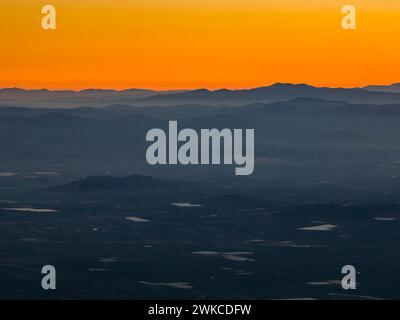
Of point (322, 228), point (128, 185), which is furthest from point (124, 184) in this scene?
point (322, 228)

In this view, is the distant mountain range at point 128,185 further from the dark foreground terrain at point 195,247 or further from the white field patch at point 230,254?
the white field patch at point 230,254

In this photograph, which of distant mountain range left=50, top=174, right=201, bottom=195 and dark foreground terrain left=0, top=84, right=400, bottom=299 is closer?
dark foreground terrain left=0, top=84, right=400, bottom=299

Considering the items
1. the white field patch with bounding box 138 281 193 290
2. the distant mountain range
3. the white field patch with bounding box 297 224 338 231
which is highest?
the distant mountain range

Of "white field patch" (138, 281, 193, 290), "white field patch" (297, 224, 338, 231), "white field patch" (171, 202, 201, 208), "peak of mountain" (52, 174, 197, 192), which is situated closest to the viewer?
"white field patch" (138, 281, 193, 290)

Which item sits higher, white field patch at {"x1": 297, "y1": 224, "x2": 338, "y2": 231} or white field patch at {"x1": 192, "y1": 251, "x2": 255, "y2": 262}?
white field patch at {"x1": 297, "y1": 224, "x2": 338, "y2": 231}

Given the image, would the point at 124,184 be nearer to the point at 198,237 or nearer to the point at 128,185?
the point at 128,185

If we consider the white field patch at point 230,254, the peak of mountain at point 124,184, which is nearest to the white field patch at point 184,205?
the peak of mountain at point 124,184

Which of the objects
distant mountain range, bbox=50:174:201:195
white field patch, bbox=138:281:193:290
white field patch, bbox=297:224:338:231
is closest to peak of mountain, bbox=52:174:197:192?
distant mountain range, bbox=50:174:201:195

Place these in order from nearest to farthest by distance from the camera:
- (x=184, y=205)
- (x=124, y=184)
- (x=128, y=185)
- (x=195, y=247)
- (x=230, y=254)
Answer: (x=230, y=254), (x=195, y=247), (x=184, y=205), (x=128, y=185), (x=124, y=184)

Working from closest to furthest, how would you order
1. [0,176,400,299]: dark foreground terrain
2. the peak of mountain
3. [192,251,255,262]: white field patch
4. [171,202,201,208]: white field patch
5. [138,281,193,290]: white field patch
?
[138,281,193,290]: white field patch, [0,176,400,299]: dark foreground terrain, [192,251,255,262]: white field patch, [171,202,201,208]: white field patch, the peak of mountain

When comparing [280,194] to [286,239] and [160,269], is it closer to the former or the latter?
[286,239]

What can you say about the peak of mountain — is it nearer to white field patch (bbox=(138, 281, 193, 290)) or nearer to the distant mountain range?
the distant mountain range

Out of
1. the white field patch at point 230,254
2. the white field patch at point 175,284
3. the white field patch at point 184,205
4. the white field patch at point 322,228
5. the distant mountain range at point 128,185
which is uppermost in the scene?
the distant mountain range at point 128,185
